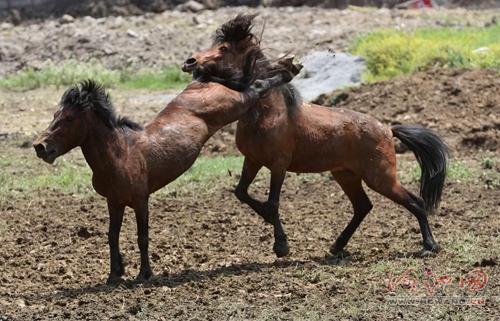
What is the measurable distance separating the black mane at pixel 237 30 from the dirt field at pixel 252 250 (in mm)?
1779

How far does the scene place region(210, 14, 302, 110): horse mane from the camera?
33.3 ft

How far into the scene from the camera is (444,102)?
16922 mm

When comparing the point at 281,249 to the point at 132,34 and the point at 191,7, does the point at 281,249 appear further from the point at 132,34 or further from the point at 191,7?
the point at 191,7

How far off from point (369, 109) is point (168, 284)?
8.42 meters

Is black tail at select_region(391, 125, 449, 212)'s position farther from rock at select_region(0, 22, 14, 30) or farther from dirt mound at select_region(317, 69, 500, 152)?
rock at select_region(0, 22, 14, 30)

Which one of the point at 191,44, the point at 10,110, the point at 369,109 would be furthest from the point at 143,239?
the point at 191,44

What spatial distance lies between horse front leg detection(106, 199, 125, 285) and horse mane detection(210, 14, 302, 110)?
1447 mm

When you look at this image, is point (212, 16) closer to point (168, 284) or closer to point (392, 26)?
point (392, 26)

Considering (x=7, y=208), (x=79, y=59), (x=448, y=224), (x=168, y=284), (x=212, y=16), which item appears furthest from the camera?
(x=212, y=16)

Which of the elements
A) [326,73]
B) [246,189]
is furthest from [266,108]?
[326,73]

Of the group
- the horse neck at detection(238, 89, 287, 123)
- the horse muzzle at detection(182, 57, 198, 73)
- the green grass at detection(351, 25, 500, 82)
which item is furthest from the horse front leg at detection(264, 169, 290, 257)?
the green grass at detection(351, 25, 500, 82)

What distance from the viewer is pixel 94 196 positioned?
43.8 ft

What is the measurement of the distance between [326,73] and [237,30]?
411 inches

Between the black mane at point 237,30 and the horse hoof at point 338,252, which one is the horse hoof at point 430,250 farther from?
the black mane at point 237,30
